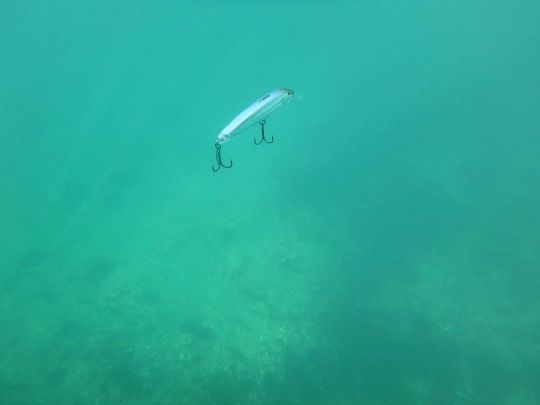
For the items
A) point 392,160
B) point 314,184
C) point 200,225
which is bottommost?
point 200,225

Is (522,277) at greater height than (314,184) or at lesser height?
lesser

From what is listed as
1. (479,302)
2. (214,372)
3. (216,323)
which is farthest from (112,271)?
(479,302)

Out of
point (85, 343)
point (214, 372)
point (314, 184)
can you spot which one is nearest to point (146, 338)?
point (85, 343)

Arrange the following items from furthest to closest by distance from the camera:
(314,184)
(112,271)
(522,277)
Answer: (314,184) → (112,271) → (522,277)

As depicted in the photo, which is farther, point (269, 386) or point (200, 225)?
point (200, 225)

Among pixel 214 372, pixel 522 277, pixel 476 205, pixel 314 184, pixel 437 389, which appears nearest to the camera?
pixel 437 389

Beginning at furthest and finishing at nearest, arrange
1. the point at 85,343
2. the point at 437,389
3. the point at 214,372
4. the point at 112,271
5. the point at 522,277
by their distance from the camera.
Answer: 1. the point at 112,271
2. the point at 522,277
3. the point at 85,343
4. the point at 214,372
5. the point at 437,389

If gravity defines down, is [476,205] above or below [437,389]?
above

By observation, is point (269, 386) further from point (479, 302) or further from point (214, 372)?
point (479, 302)

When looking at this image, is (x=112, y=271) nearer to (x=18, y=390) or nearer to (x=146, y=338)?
(x=146, y=338)
